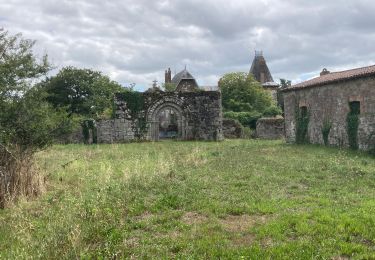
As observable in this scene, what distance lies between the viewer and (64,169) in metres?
11.8

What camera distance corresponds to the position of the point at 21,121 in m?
9.35

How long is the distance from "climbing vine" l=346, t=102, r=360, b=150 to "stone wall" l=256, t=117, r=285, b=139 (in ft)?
39.3

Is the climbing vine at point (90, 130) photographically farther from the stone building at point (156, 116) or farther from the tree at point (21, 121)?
the tree at point (21, 121)

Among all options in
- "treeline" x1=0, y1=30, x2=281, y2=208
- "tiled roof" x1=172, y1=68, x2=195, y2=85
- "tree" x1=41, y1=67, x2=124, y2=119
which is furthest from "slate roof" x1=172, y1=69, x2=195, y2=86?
"treeline" x1=0, y1=30, x2=281, y2=208

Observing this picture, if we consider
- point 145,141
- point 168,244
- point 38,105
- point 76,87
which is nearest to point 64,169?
Answer: point 38,105

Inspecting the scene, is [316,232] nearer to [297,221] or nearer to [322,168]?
[297,221]

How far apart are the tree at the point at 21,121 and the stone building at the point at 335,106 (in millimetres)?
12041

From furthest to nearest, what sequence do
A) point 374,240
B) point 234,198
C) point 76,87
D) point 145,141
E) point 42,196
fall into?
point 76,87
point 145,141
point 42,196
point 234,198
point 374,240

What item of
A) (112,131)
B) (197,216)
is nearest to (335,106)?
(197,216)

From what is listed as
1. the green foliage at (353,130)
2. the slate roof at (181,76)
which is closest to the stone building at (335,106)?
the green foliage at (353,130)

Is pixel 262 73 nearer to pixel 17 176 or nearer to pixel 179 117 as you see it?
pixel 179 117

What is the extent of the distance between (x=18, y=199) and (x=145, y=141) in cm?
1836

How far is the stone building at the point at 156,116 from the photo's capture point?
27.1 meters

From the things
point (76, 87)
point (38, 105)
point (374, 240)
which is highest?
point (76, 87)
